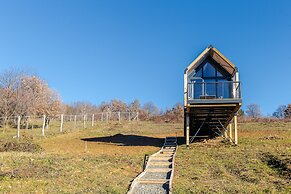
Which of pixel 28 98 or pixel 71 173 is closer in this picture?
pixel 71 173

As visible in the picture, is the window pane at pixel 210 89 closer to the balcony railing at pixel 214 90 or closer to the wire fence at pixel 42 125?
the balcony railing at pixel 214 90

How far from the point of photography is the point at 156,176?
1281 centimetres

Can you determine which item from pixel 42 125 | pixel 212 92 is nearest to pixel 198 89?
pixel 212 92

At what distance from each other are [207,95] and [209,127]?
551cm

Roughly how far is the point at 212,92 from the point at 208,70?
240 cm

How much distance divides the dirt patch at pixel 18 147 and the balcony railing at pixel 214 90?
10.4 metres

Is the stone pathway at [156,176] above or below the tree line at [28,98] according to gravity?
below

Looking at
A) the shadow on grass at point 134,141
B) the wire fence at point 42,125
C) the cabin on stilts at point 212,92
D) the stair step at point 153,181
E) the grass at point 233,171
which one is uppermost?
the cabin on stilts at point 212,92

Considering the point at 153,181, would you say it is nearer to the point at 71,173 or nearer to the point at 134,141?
the point at 71,173

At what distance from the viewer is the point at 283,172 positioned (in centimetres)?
1236

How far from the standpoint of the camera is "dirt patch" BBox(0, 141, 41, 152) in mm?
20223

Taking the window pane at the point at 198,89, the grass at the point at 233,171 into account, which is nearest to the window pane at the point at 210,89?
the window pane at the point at 198,89

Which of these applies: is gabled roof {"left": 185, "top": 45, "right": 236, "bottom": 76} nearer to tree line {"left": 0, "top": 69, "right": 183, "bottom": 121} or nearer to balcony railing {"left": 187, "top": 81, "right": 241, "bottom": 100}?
balcony railing {"left": 187, "top": 81, "right": 241, "bottom": 100}

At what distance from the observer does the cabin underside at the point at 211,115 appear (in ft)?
62.3
